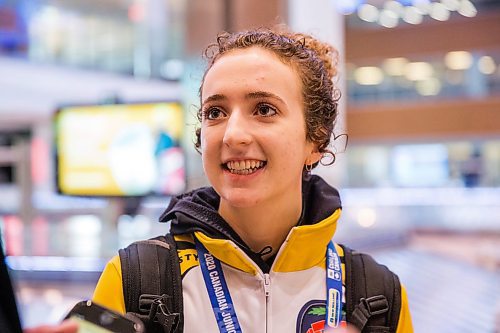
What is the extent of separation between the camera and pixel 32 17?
1248cm

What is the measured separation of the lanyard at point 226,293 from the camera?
1.38m

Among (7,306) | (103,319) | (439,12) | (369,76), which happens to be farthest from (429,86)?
(7,306)

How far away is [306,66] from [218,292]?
21.8 inches

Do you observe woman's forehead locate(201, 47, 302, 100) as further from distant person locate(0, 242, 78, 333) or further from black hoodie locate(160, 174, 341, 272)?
distant person locate(0, 242, 78, 333)

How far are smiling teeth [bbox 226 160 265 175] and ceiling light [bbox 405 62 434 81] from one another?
17971mm

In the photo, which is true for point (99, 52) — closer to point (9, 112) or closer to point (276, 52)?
point (9, 112)

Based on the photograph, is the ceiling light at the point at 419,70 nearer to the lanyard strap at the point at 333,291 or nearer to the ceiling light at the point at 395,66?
the ceiling light at the point at 395,66

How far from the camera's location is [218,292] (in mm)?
1407

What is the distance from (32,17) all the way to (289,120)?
12.1 m

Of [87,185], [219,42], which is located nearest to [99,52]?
[87,185]

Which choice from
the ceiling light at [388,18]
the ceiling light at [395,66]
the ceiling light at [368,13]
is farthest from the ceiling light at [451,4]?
the ceiling light at [395,66]

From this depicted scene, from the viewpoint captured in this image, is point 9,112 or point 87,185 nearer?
point 87,185

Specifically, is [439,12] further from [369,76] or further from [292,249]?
[292,249]

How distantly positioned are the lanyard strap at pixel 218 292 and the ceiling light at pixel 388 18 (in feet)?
55.5
